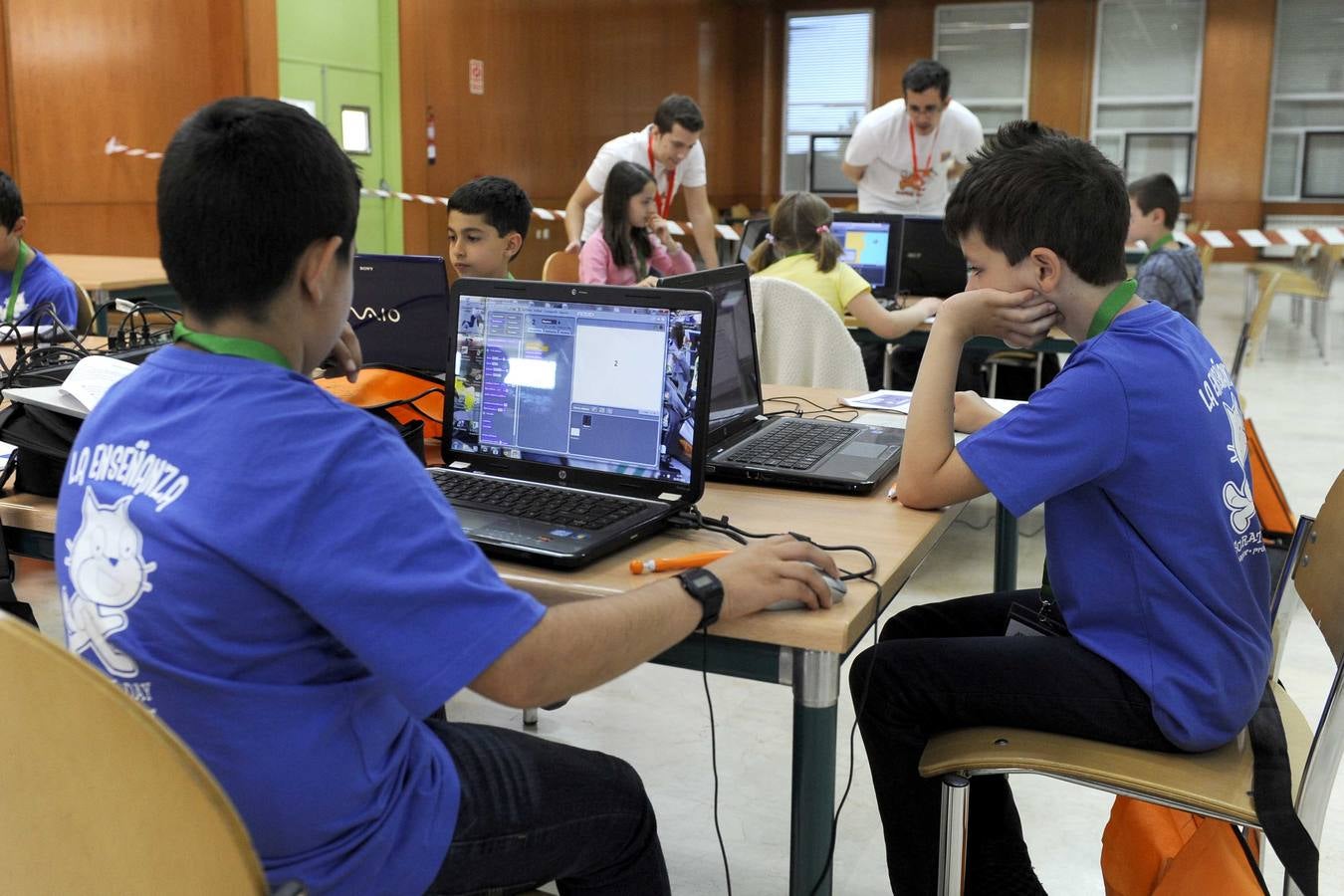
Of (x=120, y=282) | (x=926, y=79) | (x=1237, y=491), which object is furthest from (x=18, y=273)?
(x=926, y=79)

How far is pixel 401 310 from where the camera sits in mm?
2363

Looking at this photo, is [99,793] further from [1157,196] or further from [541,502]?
[1157,196]

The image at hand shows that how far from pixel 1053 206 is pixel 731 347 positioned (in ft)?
2.30

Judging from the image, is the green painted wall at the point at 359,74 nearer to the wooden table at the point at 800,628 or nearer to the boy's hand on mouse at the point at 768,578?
the wooden table at the point at 800,628

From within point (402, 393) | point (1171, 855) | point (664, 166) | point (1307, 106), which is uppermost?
point (1307, 106)

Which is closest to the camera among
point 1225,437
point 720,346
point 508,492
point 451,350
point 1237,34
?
point 1225,437

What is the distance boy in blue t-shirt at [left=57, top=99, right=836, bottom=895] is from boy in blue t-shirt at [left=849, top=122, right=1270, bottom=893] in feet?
2.01

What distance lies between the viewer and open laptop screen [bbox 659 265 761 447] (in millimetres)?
2043

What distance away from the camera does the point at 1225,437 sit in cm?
149

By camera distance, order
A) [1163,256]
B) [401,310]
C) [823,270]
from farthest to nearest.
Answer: [1163,256], [823,270], [401,310]

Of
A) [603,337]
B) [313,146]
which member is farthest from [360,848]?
[603,337]

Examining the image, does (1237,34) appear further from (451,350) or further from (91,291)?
(451,350)

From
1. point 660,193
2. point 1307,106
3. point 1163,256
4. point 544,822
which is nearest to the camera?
point 544,822

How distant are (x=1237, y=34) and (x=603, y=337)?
12581mm
